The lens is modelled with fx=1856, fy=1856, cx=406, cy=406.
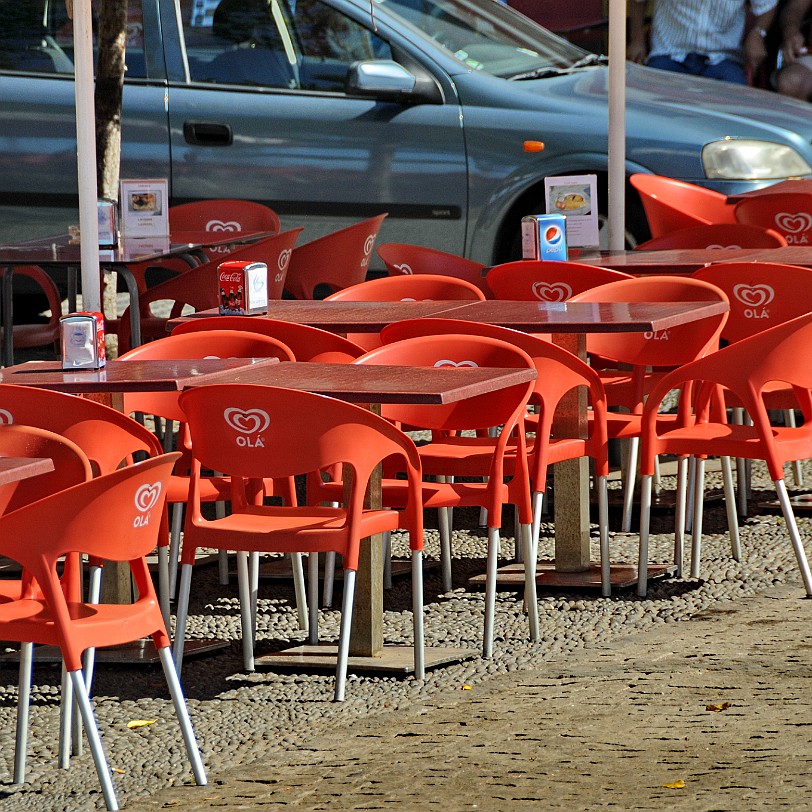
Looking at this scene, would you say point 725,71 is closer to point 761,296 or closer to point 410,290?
point 410,290

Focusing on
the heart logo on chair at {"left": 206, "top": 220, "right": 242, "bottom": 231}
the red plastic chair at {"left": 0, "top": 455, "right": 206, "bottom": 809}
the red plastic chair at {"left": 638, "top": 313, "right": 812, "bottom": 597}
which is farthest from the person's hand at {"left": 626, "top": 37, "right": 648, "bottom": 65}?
the red plastic chair at {"left": 0, "top": 455, "right": 206, "bottom": 809}

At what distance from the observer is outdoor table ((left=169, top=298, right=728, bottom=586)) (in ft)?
18.9

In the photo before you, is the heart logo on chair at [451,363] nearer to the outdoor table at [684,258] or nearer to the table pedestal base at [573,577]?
the table pedestal base at [573,577]

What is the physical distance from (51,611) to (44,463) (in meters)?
0.31

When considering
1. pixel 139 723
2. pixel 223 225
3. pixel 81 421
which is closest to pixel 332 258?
pixel 223 225

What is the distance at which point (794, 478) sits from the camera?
284 inches

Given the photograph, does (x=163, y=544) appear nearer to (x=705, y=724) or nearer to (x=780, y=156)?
(x=705, y=724)

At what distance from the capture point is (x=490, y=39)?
32.0 ft

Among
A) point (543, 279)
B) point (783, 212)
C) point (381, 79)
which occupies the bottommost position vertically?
point (543, 279)

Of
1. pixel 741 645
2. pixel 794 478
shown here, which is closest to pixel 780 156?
pixel 794 478

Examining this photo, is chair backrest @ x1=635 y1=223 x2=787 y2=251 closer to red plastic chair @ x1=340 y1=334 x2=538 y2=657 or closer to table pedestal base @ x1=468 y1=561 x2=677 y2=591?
table pedestal base @ x1=468 y1=561 x2=677 y2=591

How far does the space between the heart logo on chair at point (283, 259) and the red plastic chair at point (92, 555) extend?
381 centimetres

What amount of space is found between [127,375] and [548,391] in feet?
4.25

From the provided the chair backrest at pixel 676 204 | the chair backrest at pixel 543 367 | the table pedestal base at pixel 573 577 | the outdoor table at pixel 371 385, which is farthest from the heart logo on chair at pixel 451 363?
the chair backrest at pixel 676 204
